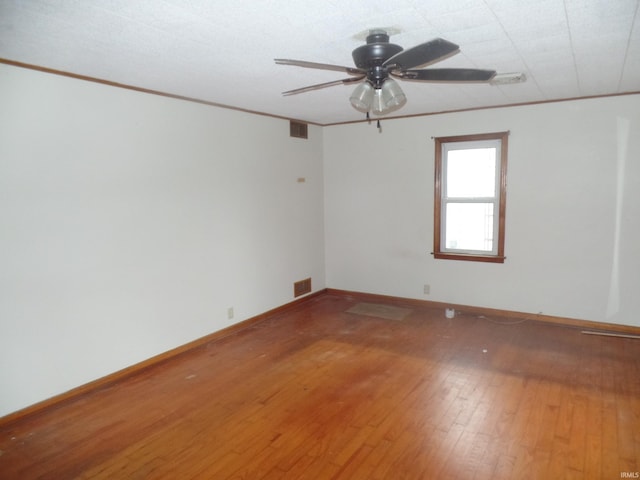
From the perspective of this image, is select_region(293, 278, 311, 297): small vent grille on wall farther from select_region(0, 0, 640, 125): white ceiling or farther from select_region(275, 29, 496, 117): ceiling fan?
select_region(275, 29, 496, 117): ceiling fan

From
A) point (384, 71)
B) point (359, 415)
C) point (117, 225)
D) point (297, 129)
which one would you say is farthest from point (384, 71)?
point (297, 129)

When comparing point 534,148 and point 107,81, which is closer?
point 107,81

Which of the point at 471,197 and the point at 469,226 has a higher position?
the point at 471,197

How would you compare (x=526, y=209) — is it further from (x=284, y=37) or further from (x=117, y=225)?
(x=117, y=225)

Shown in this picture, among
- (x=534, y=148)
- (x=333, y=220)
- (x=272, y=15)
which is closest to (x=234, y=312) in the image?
(x=333, y=220)

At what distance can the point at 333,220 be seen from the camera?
5.85 m

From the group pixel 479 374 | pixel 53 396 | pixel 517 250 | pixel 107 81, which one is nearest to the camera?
pixel 53 396

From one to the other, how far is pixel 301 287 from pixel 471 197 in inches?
96.8

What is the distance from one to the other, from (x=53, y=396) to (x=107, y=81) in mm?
2383

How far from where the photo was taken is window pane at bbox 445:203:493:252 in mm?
4797

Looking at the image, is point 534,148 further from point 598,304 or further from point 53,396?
point 53,396

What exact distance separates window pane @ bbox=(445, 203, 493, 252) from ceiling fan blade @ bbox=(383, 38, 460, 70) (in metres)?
3.15

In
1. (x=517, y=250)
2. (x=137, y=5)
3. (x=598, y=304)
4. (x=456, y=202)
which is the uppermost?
(x=137, y=5)

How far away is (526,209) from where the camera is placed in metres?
4.49
